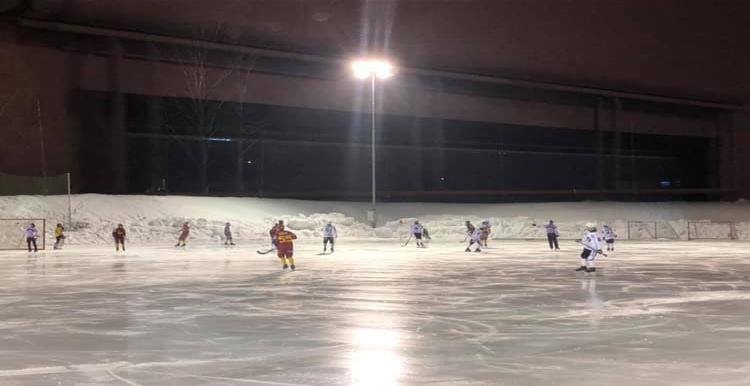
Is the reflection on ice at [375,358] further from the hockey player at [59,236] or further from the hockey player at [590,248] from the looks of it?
the hockey player at [59,236]

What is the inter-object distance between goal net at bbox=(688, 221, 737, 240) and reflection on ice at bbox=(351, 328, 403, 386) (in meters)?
34.9

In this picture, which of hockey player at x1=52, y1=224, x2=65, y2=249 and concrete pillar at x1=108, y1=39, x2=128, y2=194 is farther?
concrete pillar at x1=108, y1=39, x2=128, y2=194

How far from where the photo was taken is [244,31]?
138ft

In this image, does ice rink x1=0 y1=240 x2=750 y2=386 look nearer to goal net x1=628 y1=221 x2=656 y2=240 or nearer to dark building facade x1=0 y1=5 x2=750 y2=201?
goal net x1=628 y1=221 x2=656 y2=240

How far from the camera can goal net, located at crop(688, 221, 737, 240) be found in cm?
3941

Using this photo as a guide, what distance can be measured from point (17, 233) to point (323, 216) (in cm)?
1611

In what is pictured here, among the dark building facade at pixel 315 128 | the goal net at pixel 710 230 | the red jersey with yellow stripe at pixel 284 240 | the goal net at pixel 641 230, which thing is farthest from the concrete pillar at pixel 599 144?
the red jersey with yellow stripe at pixel 284 240

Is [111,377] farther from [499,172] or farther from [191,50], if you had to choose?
[499,172]

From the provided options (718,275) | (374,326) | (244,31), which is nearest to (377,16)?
(244,31)

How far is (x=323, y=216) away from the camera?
1677 inches

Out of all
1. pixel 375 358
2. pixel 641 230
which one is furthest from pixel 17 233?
pixel 641 230

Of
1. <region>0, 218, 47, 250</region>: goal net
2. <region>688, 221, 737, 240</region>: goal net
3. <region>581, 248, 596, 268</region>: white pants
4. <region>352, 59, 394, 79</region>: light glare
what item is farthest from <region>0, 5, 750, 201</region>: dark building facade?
<region>581, 248, 596, 268</region>: white pants

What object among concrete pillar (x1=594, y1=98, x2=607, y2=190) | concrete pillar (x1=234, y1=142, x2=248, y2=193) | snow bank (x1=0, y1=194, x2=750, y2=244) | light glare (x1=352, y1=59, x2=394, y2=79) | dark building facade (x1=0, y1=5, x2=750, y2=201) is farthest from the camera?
concrete pillar (x1=594, y1=98, x2=607, y2=190)

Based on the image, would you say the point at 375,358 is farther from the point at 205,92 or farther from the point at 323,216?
the point at 205,92
